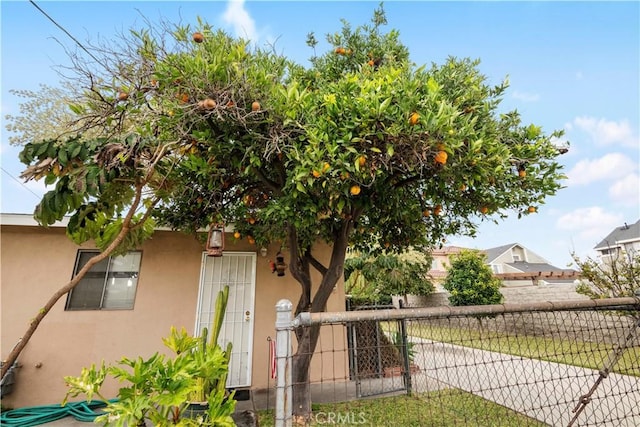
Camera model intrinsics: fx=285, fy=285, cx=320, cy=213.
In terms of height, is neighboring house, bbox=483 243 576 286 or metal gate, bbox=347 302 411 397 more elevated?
neighboring house, bbox=483 243 576 286

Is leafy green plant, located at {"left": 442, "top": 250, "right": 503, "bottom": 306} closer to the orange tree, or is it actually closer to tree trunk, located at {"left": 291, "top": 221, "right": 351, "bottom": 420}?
the orange tree

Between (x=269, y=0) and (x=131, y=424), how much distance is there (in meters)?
5.69

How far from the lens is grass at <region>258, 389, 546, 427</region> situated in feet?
11.0

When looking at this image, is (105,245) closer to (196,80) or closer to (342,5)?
(196,80)

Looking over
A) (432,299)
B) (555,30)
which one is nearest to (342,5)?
(555,30)

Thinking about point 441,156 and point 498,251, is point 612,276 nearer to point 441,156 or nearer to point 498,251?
point 441,156

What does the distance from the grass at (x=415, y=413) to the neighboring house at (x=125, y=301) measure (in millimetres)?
687

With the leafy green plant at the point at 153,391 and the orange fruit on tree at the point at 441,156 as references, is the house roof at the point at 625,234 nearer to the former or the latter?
the orange fruit on tree at the point at 441,156

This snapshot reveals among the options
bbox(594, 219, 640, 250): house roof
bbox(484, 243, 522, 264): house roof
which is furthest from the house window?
bbox(484, 243, 522, 264): house roof

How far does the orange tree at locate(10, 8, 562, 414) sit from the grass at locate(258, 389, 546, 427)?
1.94 feet

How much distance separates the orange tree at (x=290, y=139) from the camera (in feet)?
8.17

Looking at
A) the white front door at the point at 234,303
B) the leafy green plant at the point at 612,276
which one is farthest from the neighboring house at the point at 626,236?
the white front door at the point at 234,303

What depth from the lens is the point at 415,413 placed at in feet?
12.1

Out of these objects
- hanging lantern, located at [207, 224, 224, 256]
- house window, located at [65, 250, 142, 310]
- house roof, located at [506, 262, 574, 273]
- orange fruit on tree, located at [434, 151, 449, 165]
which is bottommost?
house window, located at [65, 250, 142, 310]
